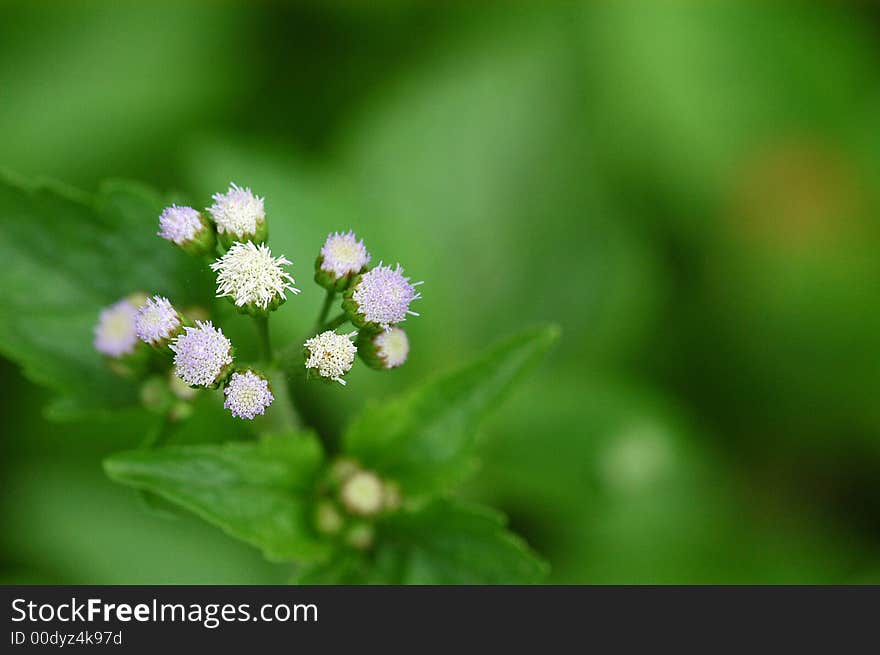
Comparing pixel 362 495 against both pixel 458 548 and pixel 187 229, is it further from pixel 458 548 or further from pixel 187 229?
pixel 187 229

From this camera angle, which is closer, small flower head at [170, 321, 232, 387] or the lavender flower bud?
small flower head at [170, 321, 232, 387]

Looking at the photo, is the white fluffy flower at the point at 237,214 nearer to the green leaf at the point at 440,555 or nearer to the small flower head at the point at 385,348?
the small flower head at the point at 385,348

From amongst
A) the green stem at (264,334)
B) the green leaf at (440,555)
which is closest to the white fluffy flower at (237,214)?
the green stem at (264,334)

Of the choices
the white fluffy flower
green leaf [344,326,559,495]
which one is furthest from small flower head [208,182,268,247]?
green leaf [344,326,559,495]

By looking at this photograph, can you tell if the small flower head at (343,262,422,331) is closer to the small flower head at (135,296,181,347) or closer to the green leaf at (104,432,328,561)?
the small flower head at (135,296,181,347)

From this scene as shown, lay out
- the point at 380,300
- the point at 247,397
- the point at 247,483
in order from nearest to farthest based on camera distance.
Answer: the point at 247,397
the point at 380,300
the point at 247,483

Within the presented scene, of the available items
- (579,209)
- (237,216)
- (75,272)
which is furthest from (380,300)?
A: (579,209)
